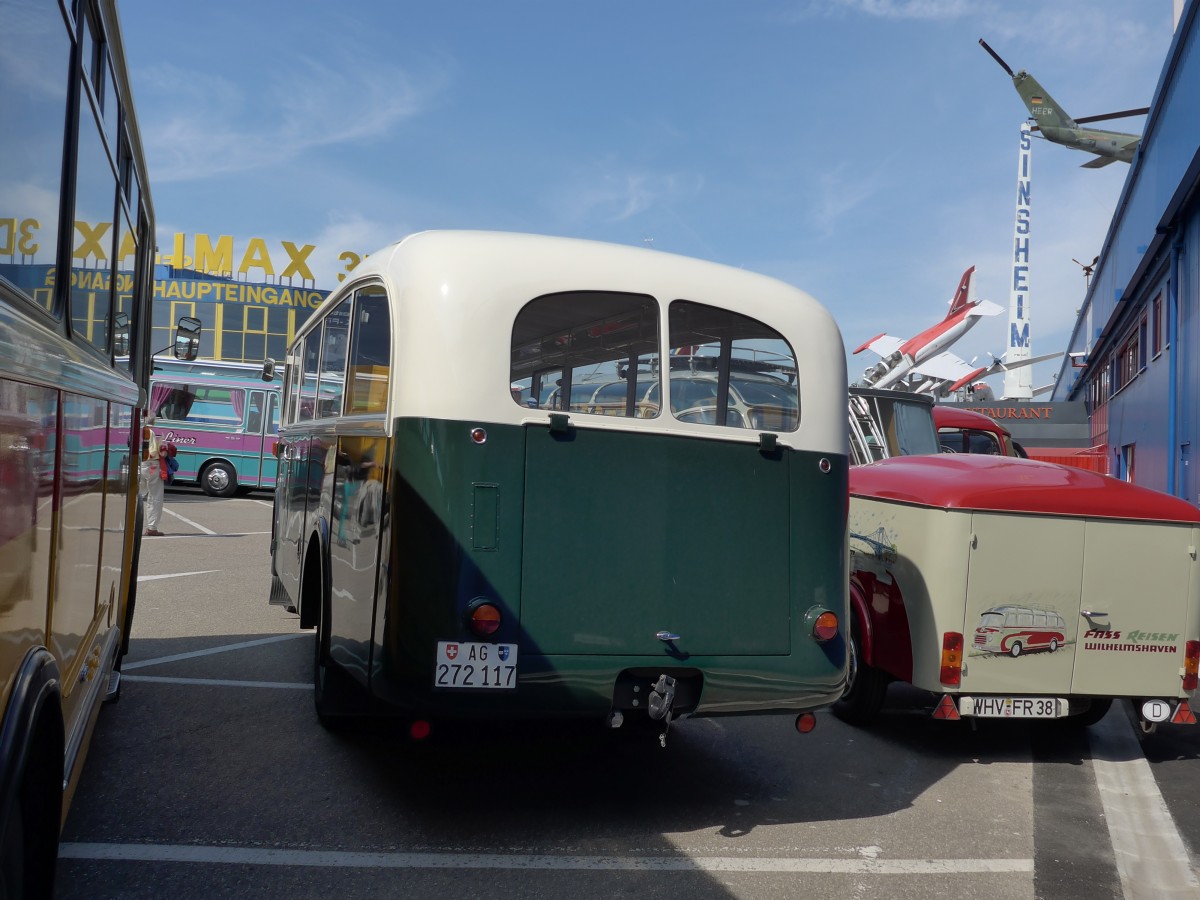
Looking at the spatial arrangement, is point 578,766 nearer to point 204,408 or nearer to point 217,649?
point 217,649

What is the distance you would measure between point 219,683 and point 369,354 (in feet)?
10.1

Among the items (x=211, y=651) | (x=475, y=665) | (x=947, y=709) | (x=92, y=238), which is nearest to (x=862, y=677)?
(x=947, y=709)

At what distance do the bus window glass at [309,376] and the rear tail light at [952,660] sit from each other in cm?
380

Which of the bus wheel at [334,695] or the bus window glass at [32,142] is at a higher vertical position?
the bus window glass at [32,142]

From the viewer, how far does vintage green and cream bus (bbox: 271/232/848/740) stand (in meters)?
4.32

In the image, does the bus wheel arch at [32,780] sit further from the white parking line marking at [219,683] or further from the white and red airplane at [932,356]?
the white and red airplane at [932,356]

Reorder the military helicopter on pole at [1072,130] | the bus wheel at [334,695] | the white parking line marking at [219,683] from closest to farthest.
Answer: the bus wheel at [334,695], the white parking line marking at [219,683], the military helicopter on pole at [1072,130]

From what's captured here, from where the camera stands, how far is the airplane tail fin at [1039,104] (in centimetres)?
4053

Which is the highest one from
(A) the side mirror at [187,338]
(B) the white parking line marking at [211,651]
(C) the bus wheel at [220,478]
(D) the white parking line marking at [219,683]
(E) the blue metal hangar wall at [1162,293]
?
(E) the blue metal hangar wall at [1162,293]

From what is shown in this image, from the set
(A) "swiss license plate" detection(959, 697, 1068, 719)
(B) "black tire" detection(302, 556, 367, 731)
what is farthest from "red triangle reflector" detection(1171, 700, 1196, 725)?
(B) "black tire" detection(302, 556, 367, 731)

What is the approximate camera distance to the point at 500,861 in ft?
13.9

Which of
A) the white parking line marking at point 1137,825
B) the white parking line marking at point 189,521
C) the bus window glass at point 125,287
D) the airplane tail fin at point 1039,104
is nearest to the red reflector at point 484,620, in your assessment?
the bus window glass at point 125,287

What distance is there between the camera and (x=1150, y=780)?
5.97 meters

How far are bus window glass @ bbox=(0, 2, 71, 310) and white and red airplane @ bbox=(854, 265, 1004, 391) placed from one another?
55.5m
